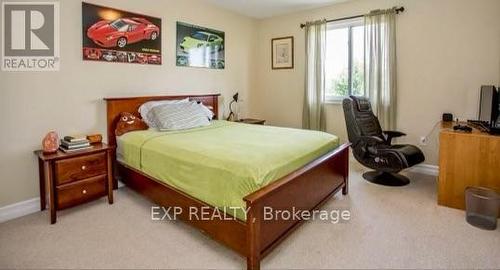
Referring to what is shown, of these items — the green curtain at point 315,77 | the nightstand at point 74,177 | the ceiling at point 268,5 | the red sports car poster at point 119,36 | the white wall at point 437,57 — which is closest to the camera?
the nightstand at point 74,177

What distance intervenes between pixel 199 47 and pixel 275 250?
3.16 m

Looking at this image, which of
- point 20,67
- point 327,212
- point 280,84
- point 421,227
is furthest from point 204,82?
point 421,227

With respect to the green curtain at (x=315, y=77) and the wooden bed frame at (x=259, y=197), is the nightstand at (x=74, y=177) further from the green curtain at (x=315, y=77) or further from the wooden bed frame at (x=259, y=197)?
the green curtain at (x=315, y=77)

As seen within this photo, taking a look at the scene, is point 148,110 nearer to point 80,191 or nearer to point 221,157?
point 80,191

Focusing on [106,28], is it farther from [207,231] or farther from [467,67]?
[467,67]

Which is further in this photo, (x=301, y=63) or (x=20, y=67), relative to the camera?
(x=301, y=63)

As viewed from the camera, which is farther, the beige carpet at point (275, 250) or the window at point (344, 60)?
the window at point (344, 60)

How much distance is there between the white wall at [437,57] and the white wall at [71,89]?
2299 millimetres

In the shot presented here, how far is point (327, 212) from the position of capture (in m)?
2.64

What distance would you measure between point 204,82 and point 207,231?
108 inches

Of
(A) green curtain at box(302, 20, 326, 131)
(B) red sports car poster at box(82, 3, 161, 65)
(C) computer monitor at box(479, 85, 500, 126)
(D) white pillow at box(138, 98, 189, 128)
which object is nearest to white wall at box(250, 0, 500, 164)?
(A) green curtain at box(302, 20, 326, 131)

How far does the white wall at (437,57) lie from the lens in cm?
324

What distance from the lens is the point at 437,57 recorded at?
11.6ft

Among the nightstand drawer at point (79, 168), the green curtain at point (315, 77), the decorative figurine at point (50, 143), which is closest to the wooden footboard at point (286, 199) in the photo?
the green curtain at point (315, 77)
